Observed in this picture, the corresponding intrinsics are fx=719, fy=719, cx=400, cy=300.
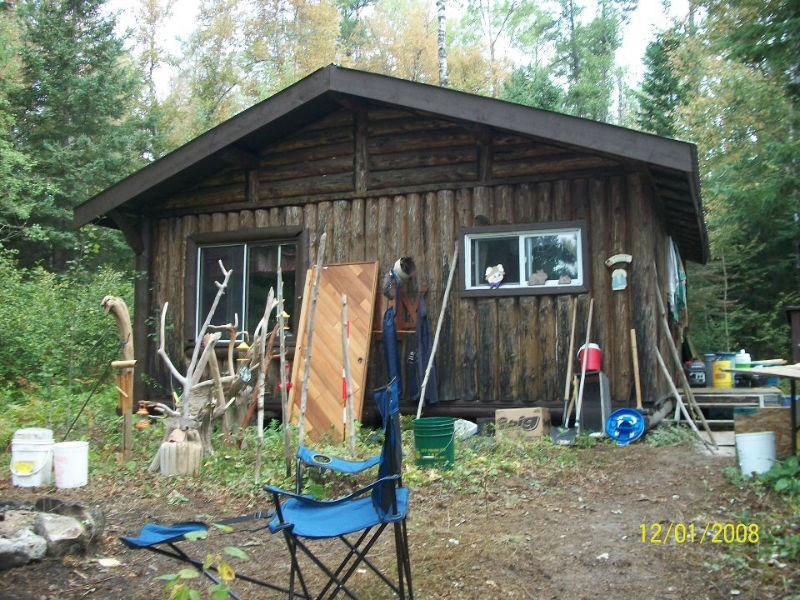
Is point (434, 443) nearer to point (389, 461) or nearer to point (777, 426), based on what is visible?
point (777, 426)

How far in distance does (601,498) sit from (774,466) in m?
1.18

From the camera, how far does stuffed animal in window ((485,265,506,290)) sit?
8.12 metres

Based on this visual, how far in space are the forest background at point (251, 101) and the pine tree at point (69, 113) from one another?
0.16 ft

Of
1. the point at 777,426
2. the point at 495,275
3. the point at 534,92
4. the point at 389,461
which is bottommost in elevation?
the point at 777,426

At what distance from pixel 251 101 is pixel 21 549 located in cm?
2435

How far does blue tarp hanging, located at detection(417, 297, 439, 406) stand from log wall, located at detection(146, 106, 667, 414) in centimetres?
15

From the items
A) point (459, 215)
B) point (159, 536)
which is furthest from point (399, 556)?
point (459, 215)

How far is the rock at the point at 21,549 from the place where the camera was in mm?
3717

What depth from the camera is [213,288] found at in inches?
373

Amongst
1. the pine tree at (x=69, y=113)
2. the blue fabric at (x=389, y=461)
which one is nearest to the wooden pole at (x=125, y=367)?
the blue fabric at (x=389, y=461)

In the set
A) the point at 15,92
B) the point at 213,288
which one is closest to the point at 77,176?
the point at 15,92

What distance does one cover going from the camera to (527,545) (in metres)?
4.09

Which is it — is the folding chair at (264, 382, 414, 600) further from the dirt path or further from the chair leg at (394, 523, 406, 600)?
the dirt path

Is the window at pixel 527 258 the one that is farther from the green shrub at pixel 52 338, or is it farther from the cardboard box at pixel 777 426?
the green shrub at pixel 52 338
